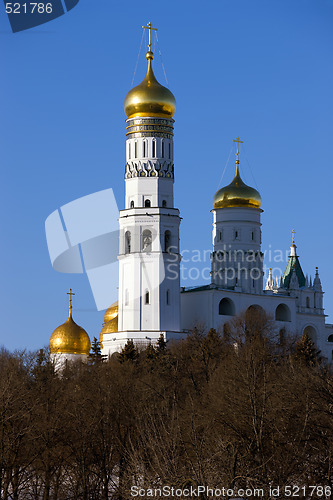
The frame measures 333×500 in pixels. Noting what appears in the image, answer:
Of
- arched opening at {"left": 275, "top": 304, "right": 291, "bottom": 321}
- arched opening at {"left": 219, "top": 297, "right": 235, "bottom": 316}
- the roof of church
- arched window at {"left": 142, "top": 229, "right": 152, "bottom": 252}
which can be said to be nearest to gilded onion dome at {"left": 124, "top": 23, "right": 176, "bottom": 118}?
arched window at {"left": 142, "top": 229, "right": 152, "bottom": 252}

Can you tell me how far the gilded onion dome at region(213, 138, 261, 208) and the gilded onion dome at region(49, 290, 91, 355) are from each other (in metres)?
8.61

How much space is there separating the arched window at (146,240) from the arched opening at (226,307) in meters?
5.09

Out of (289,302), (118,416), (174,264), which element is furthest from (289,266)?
(118,416)

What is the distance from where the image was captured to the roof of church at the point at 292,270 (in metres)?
56.1

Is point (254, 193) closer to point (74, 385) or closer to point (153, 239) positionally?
point (153, 239)

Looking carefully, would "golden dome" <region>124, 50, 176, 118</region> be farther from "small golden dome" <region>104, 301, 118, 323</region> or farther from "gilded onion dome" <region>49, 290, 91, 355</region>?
"gilded onion dome" <region>49, 290, 91, 355</region>

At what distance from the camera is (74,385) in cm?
3541

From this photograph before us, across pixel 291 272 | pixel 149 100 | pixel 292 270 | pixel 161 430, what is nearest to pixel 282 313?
pixel 291 272

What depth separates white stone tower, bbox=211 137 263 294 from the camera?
53.0 metres

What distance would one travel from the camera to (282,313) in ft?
179

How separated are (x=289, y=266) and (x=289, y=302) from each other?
3.20m

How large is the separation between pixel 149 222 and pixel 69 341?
705cm

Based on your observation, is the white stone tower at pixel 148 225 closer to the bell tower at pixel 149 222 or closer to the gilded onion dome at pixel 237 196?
the bell tower at pixel 149 222

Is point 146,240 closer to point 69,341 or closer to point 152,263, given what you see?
point 152,263
